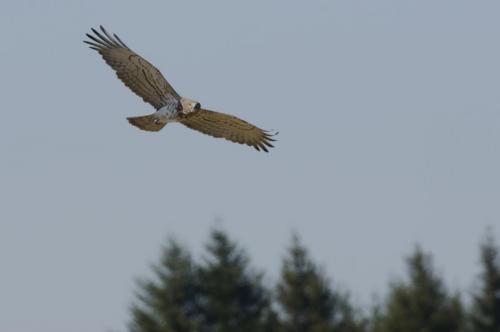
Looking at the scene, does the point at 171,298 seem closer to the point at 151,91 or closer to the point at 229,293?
the point at 229,293

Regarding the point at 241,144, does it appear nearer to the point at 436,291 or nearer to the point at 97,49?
the point at 97,49

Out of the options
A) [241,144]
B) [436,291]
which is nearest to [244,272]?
[436,291]

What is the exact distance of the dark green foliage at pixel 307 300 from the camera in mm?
44375

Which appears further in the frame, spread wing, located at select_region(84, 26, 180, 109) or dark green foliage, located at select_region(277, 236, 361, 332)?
dark green foliage, located at select_region(277, 236, 361, 332)

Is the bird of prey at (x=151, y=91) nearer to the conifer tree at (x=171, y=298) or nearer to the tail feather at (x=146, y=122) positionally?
the tail feather at (x=146, y=122)

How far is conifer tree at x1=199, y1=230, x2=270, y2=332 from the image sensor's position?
4512 centimetres

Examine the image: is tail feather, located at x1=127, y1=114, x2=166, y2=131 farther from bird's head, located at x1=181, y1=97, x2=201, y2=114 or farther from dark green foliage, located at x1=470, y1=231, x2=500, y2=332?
dark green foliage, located at x1=470, y1=231, x2=500, y2=332

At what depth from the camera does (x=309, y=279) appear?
45562mm

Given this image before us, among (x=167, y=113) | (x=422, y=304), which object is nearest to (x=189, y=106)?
(x=167, y=113)

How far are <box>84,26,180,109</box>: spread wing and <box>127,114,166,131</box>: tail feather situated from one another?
43 centimetres

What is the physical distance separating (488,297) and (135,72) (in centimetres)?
1526

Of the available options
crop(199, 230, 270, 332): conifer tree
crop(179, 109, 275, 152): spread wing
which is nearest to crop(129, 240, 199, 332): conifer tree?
crop(199, 230, 270, 332): conifer tree

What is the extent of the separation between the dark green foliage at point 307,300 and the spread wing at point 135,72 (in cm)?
1312

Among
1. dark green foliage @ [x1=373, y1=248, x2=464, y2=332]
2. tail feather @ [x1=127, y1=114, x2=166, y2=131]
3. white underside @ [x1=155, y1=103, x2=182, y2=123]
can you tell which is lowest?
tail feather @ [x1=127, y1=114, x2=166, y2=131]
